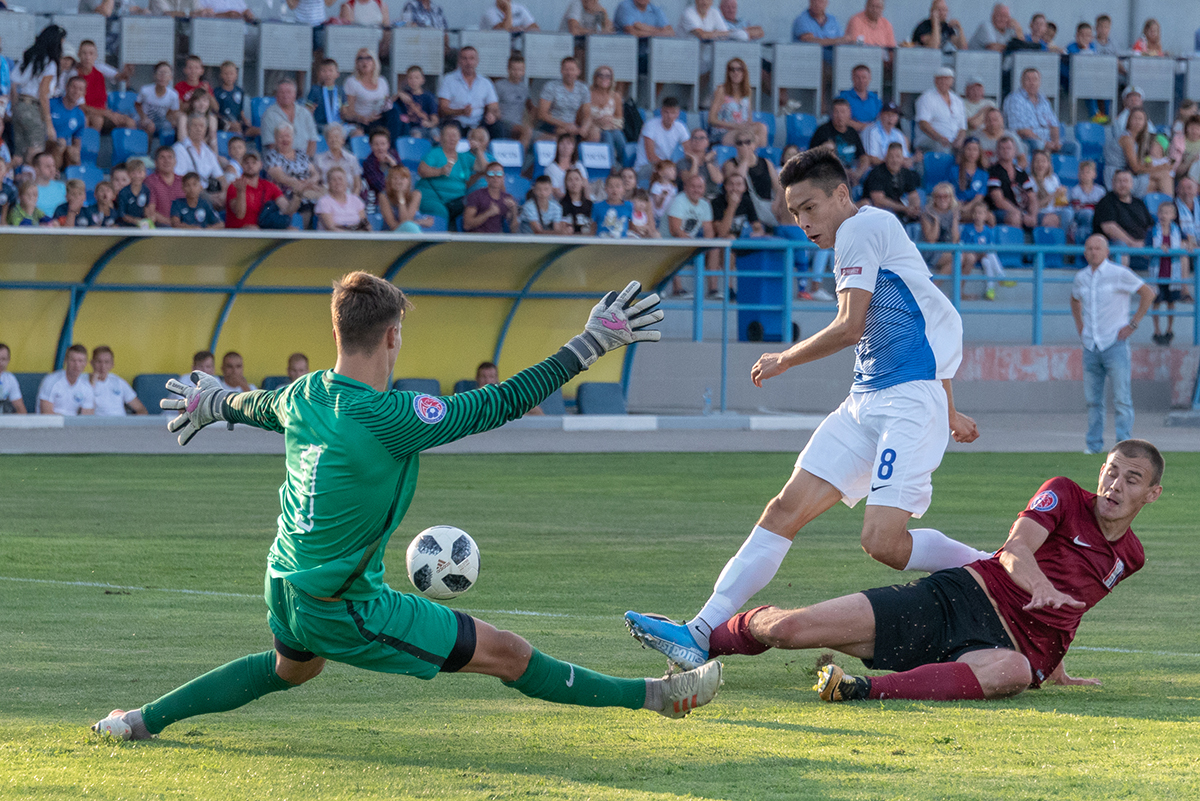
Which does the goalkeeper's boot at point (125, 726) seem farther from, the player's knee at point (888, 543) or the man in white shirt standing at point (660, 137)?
the man in white shirt standing at point (660, 137)

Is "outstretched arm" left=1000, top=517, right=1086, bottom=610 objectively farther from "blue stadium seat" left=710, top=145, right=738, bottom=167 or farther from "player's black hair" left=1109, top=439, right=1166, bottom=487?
"blue stadium seat" left=710, top=145, right=738, bottom=167

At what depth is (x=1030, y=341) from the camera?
23.4m

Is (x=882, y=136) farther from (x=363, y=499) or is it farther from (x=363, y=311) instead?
(x=363, y=499)

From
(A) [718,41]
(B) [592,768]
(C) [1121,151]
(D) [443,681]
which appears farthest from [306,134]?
(B) [592,768]

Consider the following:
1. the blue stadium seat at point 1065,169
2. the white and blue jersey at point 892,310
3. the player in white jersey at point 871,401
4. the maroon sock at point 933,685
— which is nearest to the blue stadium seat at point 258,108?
the blue stadium seat at point 1065,169

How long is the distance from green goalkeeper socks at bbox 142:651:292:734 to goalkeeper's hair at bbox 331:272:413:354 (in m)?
0.99

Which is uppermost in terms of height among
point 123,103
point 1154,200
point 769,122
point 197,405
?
point 769,122

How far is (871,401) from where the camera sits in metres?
6.07

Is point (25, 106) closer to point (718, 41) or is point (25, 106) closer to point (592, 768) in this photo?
point (718, 41)

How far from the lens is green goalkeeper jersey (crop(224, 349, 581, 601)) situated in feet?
14.1

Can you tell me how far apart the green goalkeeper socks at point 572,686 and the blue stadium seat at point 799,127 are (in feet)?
65.8

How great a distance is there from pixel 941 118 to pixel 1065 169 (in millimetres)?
2640

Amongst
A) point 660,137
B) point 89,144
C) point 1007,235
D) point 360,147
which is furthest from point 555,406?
point 1007,235

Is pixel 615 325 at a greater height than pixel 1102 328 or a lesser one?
greater
